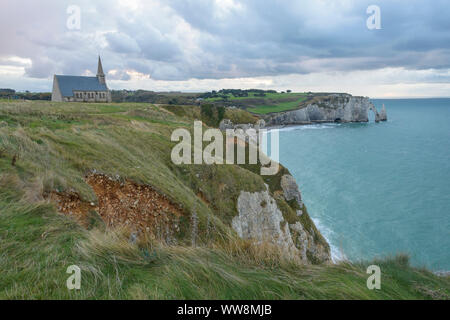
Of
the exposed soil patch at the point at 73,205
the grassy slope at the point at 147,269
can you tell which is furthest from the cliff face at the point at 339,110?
the grassy slope at the point at 147,269

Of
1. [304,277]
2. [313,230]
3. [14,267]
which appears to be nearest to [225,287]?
[304,277]

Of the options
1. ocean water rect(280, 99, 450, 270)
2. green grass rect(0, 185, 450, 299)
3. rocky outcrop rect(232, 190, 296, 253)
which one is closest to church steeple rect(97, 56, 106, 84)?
ocean water rect(280, 99, 450, 270)

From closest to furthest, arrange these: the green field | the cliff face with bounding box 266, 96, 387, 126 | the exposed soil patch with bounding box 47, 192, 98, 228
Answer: the exposed soil patch with bounding box 47, 192, 98, 228
the green field
the cliff face with bounding box 266, 96, 387, 126

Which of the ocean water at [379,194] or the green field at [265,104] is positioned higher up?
the green field at [265,104]

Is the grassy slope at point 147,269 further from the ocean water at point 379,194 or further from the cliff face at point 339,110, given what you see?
the cliff face at point 339,110

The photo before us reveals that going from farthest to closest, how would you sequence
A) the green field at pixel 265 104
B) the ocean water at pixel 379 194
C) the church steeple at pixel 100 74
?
the green field at pixel 265 104, the church steeple at pixel 100 74, the ocean water at pixel 379 194

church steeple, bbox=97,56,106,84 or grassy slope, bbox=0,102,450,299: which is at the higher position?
church steeple, bbox=97,56,106,84

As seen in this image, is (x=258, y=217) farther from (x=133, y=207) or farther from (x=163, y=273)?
(x=163, y=273)

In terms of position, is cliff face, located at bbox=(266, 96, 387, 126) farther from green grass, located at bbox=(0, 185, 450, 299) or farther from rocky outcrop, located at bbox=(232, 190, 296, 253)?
green grass, located at bbox=(0, 185, 450, 299)
